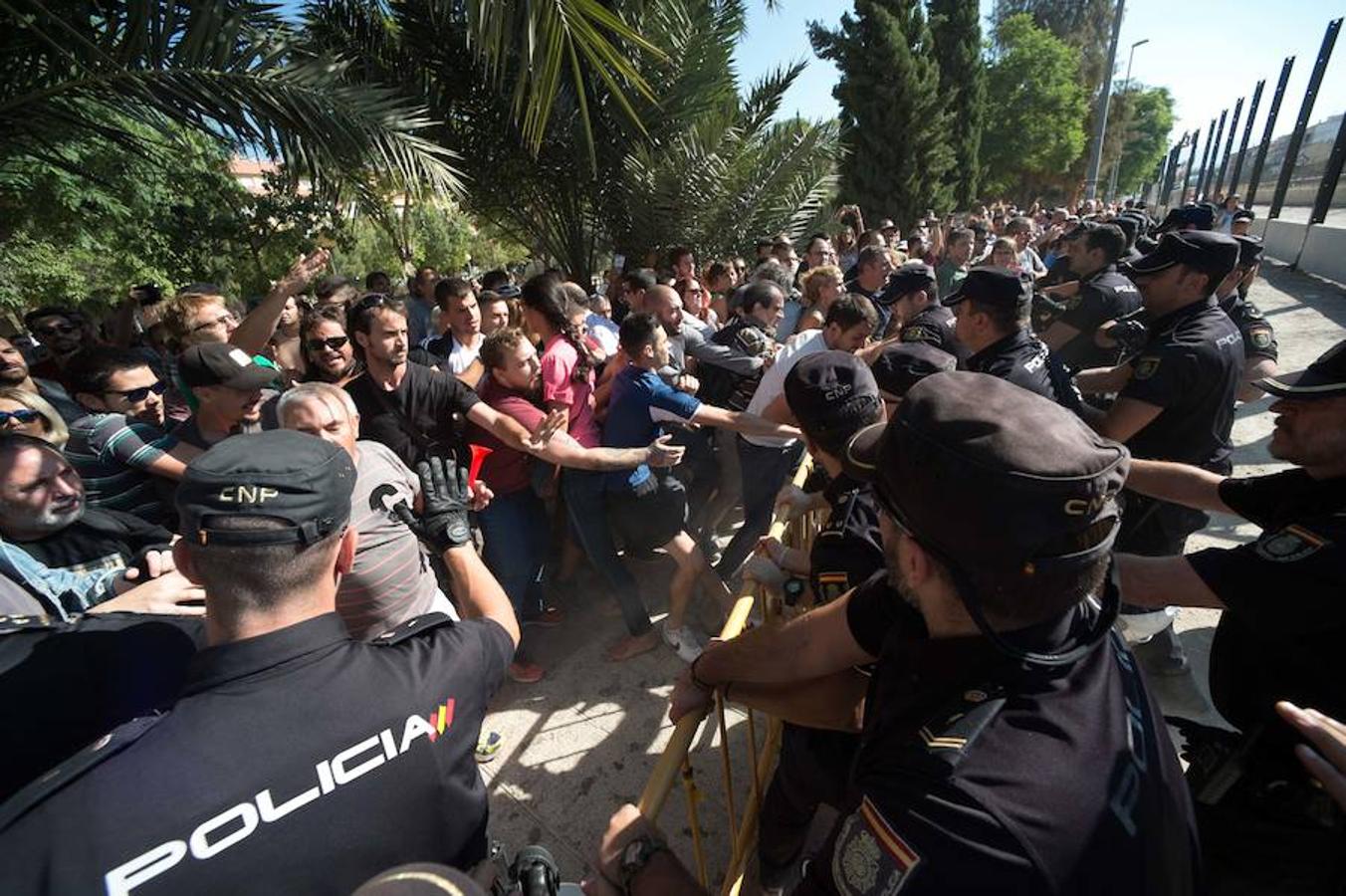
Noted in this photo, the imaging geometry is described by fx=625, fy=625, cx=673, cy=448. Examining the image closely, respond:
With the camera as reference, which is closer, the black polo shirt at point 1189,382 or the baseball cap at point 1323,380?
the baseball cap at point 1323,380

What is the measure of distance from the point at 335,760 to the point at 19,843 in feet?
1.32

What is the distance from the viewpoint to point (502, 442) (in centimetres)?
330

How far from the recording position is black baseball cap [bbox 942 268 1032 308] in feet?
10.0

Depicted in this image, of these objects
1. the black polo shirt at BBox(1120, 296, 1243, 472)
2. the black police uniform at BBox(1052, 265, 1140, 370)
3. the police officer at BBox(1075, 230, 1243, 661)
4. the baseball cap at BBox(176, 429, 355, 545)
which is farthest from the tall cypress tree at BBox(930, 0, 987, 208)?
the baseball cap at BBox(176, 429, 355, 545)

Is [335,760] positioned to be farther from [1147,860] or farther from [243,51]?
[243,51]

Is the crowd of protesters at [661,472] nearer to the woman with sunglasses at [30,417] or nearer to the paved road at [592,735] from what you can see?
the woman with sunglasses at [30,417]

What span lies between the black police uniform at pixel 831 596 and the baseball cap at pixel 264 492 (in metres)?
1.28

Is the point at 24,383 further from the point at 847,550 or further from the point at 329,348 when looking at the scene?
the point at 847,550

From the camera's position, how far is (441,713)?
4.19ft

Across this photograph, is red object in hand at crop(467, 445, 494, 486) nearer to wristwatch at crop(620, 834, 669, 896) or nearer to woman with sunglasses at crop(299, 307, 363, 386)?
woman with sunglasses at crop(299, 307, 363, 386)

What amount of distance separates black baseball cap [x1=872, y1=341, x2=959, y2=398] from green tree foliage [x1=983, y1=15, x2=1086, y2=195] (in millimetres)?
39268

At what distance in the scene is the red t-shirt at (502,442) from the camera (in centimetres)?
325

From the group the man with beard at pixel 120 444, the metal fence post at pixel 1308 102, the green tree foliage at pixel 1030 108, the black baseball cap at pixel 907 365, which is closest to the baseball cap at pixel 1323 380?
the black baseball cap at pixel 907 365

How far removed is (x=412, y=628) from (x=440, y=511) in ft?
2.29
